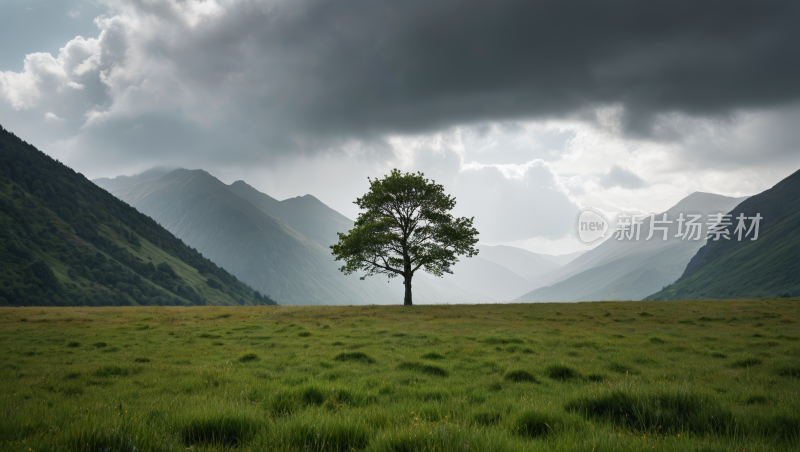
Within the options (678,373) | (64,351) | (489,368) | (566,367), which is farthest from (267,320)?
(678,373)

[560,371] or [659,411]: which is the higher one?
[659,411]

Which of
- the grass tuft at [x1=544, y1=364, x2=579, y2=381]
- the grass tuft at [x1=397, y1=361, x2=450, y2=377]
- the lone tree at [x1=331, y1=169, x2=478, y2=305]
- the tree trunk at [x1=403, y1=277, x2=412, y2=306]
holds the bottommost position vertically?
the tree trunk at [x1=403, y1=277, x2=412, y2=306]

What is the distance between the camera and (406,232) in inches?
1759

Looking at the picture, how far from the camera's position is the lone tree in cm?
4291

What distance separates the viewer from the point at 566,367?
37.3 ft

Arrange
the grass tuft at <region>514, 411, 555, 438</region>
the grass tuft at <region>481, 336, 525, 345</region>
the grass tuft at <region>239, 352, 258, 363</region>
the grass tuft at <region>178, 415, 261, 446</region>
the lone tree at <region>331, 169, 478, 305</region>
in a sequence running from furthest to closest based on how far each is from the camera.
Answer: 1. the lone tree at <region>331, 169, 478, 305</region>
2. the grass tuft at <region>481, 336, 525, 345</region>
3. the grass tuft at <region>239, 352, 258, 363</region>
4. the grass tuft at <region>514, 411, 555, 438</region>
5. the grass tuft at <region>178, 415, 261, 446</region>

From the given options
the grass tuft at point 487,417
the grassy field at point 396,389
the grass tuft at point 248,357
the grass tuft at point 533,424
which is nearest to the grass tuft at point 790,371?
the grassy field at point 396,389

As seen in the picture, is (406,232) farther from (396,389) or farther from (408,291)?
(396,389)

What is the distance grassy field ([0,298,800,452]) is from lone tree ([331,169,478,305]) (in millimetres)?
18144

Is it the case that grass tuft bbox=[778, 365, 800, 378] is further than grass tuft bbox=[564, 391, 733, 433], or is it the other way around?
grass tuft bbox=[778, 365, 800, 378]

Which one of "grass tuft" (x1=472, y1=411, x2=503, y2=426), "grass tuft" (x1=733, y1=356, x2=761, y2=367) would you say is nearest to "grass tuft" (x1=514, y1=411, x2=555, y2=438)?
"grass tuft" (x1=472, y1=411, x2=503, y2=426)

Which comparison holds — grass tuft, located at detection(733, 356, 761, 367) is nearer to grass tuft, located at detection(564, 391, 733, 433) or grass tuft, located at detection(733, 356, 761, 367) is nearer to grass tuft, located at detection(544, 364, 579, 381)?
grass tuft, located at detection(544, 364, 579, 381)

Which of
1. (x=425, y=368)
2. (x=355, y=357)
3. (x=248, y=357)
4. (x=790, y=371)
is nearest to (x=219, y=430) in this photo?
(x=425, y=368)

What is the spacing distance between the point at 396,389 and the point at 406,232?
35.6 meters
